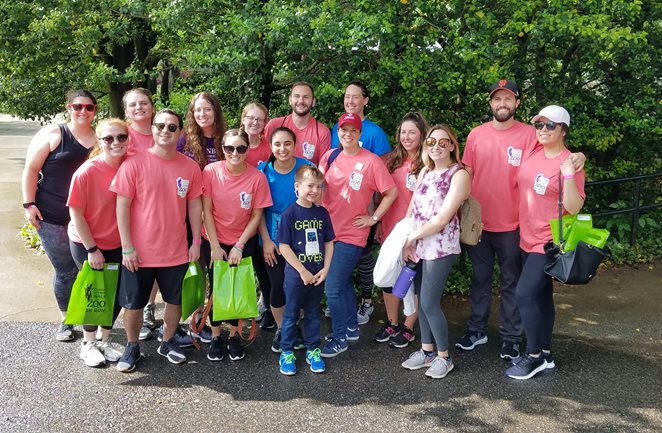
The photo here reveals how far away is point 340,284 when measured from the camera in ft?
14.0

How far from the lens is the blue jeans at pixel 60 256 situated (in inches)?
171

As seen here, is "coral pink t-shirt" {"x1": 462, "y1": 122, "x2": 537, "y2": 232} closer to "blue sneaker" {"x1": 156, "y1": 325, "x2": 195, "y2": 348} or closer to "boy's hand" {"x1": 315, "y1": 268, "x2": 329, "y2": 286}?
"boy's hand" {"x1": 315, "y1": 268, "x2": 329, "y2": 286}

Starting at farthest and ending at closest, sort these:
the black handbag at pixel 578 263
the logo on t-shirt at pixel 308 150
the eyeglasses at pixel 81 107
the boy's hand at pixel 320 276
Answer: the logo on t-shirt at pixel 308 150, the eyeglasses at pixel 81 107, the boy's hand at pixel 320 276, the black handbag at pixel 578 263

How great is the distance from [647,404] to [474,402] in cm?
107

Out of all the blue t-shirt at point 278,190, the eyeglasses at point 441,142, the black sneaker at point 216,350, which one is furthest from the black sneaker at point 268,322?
the eyeglasses at point 441,142

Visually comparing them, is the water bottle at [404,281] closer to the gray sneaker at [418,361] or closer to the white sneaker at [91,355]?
the gray sneaker at [418,361]

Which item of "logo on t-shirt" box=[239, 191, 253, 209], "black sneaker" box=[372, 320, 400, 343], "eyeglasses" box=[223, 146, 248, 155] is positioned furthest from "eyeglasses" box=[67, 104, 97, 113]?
"black sneaker" box=[372, 320, 400, 343]

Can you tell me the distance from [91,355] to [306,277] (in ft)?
5.46

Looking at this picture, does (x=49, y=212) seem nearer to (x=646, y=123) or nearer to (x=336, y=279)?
(x=336, y=279)

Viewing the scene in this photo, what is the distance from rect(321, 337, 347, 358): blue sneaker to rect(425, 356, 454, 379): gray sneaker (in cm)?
68

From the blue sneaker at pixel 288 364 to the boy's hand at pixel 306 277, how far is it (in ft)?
1.78

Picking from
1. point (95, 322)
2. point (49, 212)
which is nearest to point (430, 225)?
point (95, 322)

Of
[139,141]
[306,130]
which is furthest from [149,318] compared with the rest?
[306,130]

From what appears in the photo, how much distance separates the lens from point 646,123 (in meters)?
5.79
